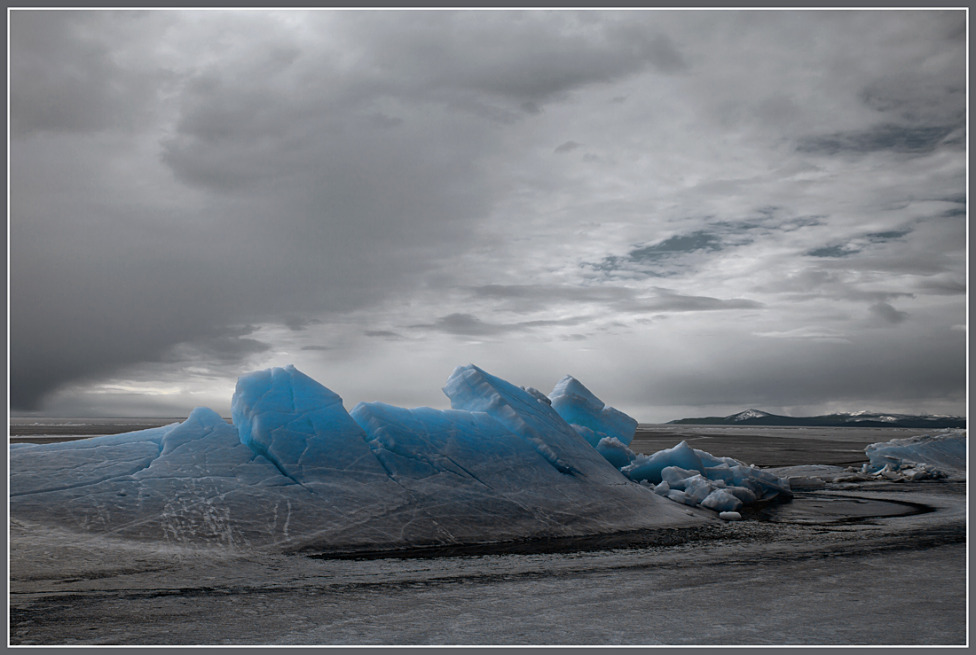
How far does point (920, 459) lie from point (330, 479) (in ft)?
71.9

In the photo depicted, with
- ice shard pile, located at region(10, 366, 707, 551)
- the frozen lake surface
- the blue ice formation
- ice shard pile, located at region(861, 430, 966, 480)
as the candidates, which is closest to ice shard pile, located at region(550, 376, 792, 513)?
the blue ice formation

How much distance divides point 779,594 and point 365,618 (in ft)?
13.7

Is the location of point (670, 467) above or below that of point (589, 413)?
below

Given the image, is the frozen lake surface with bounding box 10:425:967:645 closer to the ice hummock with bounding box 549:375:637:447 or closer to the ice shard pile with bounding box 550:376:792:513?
the ice shard pile with bounding box 550:376:792:513

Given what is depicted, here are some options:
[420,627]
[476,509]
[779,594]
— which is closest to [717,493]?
[476,509]

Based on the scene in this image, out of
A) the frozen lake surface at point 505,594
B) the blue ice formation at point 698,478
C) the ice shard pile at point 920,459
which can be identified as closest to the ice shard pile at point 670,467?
the blue ice formation at point 698,478

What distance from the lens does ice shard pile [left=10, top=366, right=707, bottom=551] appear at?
362 inches

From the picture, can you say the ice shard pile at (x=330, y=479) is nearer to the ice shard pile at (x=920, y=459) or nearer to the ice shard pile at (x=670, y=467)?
the ice shard pile at (x=670, y=467)

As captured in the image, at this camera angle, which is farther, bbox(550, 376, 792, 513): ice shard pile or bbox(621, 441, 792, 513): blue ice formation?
bbox(621, 441, 792, 513): blue ice formation

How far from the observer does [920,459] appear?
23.5 m

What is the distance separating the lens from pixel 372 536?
30.6ft

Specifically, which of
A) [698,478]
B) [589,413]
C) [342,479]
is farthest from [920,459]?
[342,479]

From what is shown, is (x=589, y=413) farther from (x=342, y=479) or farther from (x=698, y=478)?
(x=342, y=479)

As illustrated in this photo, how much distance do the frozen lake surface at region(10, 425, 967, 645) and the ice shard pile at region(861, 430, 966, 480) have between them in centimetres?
1362
